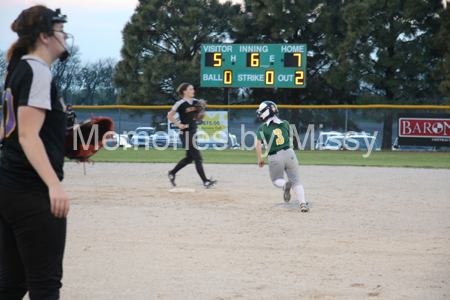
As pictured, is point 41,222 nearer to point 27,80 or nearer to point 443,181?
point 27,80

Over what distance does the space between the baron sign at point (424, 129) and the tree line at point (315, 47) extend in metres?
1.32

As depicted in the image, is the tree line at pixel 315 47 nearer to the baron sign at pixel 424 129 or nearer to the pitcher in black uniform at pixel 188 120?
the baron sign at pixel 424 129

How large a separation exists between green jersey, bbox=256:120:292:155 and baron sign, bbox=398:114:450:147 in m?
15.5

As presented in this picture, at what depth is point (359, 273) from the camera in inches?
154

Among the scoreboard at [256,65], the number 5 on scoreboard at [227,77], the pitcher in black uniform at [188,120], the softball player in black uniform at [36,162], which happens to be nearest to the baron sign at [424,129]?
the scoreboard at [256,65]

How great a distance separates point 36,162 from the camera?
2.14 metres

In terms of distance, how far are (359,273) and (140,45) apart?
34.1 m

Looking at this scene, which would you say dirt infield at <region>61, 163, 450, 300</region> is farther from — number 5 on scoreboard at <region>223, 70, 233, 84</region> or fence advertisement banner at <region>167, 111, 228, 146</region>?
number 5 on scoreboard at <region>223, 70, 233, 84</region>

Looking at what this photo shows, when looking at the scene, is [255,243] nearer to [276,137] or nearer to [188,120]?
[276,137]

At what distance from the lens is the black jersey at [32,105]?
2150mm

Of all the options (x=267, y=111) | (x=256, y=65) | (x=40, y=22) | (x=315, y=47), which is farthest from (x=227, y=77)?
(x=40, y=22)

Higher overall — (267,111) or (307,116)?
(307,116)

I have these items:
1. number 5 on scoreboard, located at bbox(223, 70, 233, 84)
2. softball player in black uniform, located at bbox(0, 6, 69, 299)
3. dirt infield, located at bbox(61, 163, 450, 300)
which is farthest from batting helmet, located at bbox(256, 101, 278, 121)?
number 5 on scoreboard, located at bbox(223, 70, 233, 84)

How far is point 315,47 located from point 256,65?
39.3 feet
